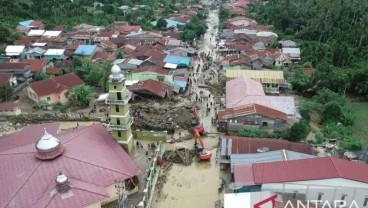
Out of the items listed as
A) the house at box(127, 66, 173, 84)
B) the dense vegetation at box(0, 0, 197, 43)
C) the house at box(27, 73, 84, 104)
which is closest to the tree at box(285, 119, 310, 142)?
the house at box(127, 66, 173, 84)

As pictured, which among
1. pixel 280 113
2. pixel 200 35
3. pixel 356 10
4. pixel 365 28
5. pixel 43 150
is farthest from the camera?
pixel 200 35

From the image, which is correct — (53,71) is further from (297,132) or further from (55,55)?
(297,132)

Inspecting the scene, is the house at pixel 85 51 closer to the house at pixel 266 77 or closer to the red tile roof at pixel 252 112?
the house at pixel 266 77

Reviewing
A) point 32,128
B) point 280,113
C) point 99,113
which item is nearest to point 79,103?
point 99,113

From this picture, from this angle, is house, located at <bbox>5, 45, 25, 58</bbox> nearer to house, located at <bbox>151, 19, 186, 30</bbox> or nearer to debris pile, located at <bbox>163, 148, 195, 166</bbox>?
house, located at <bbox>151, 19, 186, 30</bbox>

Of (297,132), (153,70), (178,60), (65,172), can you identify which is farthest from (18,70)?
(297,132)

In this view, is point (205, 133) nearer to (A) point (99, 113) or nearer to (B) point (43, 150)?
(A) point (99, 113)
